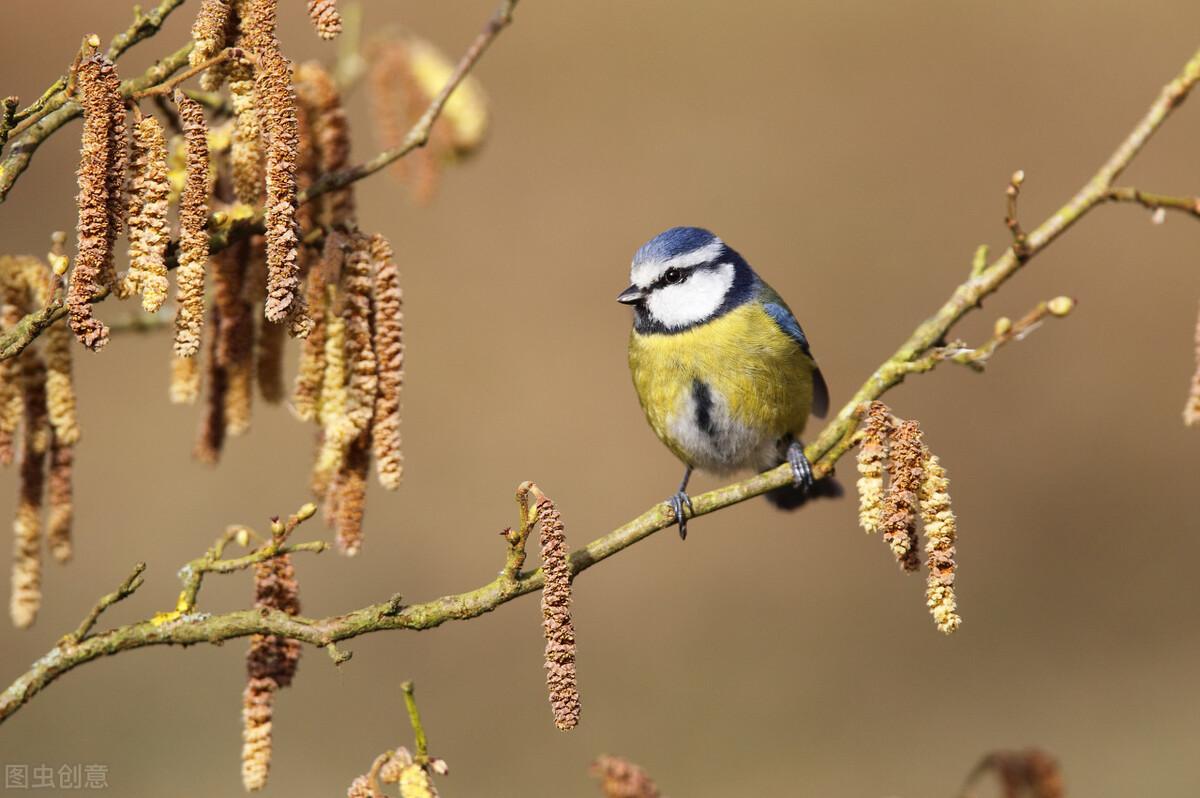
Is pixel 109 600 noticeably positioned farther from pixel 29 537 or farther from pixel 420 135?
pixel 420 135

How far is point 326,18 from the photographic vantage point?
1.57 m

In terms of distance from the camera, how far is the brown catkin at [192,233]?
1.49m

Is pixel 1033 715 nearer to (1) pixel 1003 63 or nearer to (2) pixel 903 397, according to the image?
(2) pixel 903 397

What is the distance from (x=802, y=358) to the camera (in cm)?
335

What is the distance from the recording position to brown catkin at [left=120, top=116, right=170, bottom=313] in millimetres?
1500

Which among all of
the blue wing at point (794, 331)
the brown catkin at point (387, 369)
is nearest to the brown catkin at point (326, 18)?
the brown catkin at point (387, 369)

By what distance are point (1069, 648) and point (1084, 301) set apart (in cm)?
234

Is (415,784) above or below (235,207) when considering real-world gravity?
below

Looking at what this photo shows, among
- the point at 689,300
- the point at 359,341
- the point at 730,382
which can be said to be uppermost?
the point at 689,300

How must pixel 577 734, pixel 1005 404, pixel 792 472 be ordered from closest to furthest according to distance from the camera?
pixel 792 472
pixel 577 734
pixel 1005 404

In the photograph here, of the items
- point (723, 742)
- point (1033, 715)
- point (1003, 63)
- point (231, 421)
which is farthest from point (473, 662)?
point (1003, 63)

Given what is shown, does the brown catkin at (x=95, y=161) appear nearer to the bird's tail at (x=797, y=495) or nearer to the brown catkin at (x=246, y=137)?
the brown catkin at (x=246, y=137)

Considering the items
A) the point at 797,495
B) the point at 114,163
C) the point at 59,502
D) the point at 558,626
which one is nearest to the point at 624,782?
the point at 558,626

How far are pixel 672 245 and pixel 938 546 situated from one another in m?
1.89
